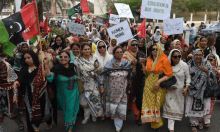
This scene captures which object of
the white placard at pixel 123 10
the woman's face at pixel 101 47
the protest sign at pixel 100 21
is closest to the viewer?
the woman's face at pixel 101 47

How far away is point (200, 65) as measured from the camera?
3.18 meters

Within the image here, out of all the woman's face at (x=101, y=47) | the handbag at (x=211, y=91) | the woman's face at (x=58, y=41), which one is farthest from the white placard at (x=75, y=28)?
the handbag at (x=211, y=91)

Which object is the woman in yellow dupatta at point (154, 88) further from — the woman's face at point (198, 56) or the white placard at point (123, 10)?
the white placard at point (123, 10)

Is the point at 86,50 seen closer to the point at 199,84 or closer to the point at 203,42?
the point at 199,84

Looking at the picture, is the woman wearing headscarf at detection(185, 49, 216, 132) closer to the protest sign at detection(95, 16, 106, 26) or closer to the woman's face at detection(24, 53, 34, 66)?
the woman's face at detection(24, 53, 34, 66)

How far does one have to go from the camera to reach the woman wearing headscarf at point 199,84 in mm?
3192

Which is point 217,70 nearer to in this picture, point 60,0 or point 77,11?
point 77,11

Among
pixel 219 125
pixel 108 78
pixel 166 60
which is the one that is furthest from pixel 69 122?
pixel 219 125

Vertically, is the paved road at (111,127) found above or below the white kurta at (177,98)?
below

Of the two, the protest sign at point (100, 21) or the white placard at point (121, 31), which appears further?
the protest sign at point (100, 21)

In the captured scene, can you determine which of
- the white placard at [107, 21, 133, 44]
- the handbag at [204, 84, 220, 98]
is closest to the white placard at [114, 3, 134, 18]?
the white placard at [107, 21, 133, 44]

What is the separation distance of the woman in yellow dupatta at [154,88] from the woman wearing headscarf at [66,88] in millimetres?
1244

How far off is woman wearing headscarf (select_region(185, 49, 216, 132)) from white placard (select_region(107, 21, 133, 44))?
157cm

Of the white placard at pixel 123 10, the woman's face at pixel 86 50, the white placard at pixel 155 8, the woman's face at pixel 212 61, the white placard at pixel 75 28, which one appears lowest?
the woman's face at pixel 212 61
